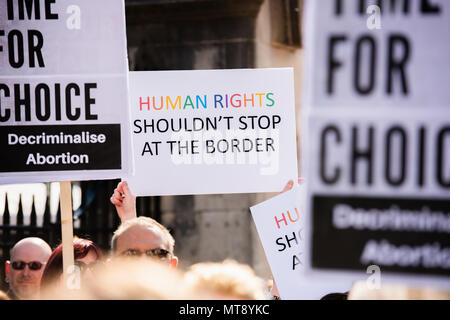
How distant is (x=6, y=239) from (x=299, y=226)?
4989mm

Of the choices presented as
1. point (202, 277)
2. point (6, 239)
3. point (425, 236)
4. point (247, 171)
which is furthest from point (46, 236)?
point (425, 236)

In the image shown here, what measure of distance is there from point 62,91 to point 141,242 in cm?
81

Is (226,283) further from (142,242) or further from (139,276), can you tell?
(142,242)

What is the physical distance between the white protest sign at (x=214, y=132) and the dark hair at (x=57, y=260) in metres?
0.45

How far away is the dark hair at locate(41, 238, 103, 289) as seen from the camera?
376cm

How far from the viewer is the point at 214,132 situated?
4.41m

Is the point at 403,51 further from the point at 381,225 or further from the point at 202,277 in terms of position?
the point at 202,277

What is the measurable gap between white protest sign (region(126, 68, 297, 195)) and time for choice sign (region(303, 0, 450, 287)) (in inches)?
70.3

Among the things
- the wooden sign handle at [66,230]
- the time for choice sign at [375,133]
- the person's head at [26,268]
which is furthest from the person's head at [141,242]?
the person's head at [26,268]

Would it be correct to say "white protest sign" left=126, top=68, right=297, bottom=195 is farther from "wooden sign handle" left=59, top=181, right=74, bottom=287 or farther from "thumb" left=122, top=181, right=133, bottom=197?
"wooden sign handle" left=59, top=181, right=74, bottom=287

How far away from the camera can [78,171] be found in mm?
3703

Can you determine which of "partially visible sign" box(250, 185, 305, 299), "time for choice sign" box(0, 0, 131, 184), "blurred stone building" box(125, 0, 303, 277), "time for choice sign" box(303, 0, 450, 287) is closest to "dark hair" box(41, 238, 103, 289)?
"time for choice sign" box(0, 0, 131, 184)

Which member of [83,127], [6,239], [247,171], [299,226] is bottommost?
[6,239]

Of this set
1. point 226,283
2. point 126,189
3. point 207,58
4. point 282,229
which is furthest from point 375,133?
point 207,58
